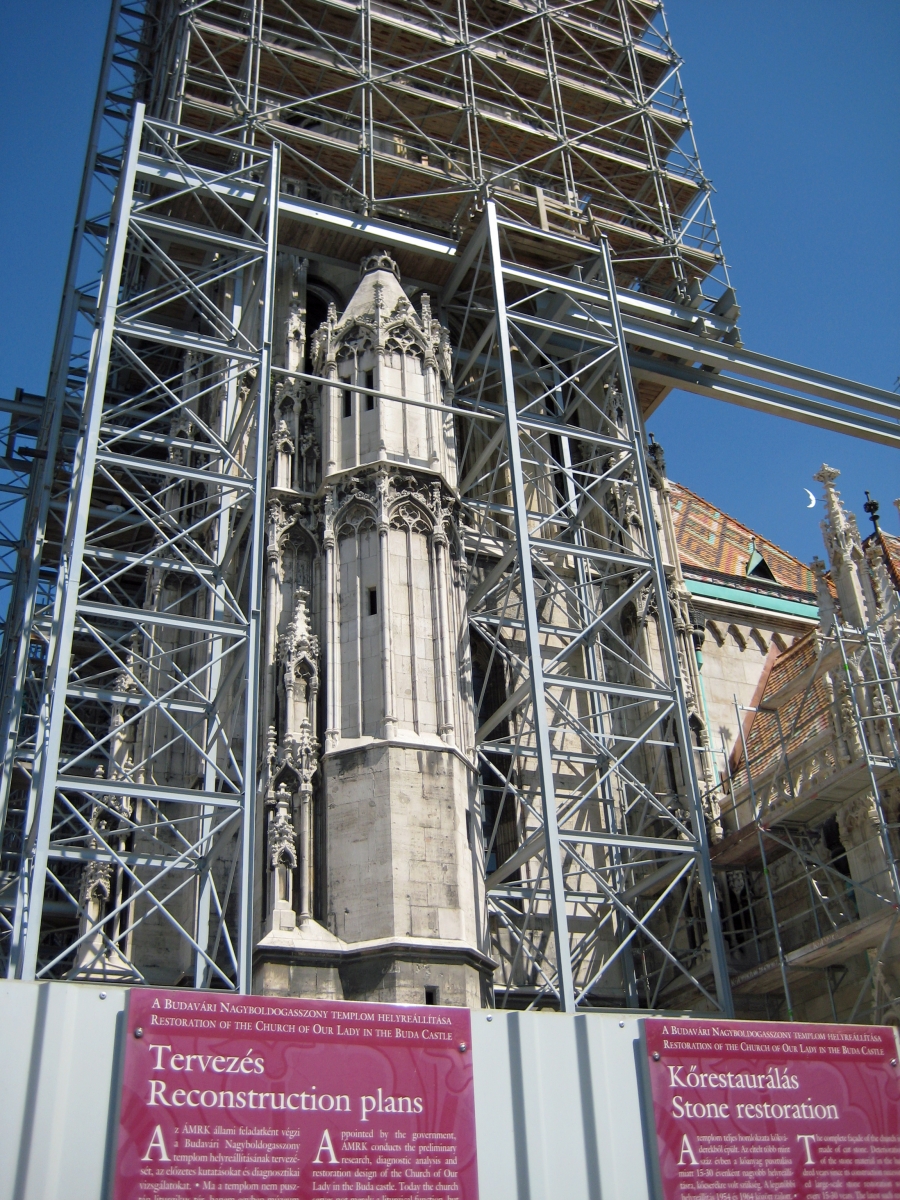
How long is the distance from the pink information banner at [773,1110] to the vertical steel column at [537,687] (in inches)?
126

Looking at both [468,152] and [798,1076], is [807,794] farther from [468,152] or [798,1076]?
[468,152]

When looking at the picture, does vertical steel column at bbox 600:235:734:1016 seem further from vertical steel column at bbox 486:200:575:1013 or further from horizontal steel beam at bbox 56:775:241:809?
horizontal steel beam at bbox 56:775:241:809

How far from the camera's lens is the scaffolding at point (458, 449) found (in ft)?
65.8

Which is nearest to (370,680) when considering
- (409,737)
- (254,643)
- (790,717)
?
(409,737)

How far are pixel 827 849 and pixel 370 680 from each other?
30.8 feet

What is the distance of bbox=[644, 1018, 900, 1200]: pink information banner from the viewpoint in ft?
42.0

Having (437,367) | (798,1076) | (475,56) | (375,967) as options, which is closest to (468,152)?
(475,56)

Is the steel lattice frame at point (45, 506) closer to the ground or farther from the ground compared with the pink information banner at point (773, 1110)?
farther from the ground

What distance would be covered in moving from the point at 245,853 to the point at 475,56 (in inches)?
951

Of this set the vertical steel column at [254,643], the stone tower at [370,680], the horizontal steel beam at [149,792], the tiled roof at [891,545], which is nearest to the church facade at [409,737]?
the stone tower at [370,680]

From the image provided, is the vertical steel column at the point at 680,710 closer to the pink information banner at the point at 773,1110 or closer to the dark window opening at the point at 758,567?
the pink information banner at the point at 773,1110

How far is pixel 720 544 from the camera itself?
45.1 meters

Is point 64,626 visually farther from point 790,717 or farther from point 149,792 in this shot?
point 790,717

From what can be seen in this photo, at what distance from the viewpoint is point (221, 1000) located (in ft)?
39.0
